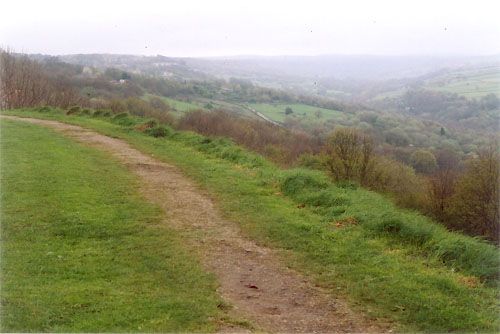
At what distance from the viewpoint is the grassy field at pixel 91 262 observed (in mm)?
5117

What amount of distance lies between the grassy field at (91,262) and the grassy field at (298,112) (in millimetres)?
40213

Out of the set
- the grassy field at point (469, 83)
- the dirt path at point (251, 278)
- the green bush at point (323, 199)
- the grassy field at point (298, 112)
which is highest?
the grassy field at point (469, 83)

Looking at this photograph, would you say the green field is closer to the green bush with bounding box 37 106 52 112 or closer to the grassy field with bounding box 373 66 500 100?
the grassy field with bounding box 373 66 500 100

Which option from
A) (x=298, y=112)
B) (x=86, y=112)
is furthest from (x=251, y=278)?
(x=298, y=112)

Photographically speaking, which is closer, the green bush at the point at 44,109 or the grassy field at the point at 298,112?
the green bush at the point at 44,109

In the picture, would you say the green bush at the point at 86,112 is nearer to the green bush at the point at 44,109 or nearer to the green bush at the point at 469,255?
the green bush at the point at 44,109

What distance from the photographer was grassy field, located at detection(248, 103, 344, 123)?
52800 mm

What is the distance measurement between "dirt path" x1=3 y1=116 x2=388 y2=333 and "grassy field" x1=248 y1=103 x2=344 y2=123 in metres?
40.3

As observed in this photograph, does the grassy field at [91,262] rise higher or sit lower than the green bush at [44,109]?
lower

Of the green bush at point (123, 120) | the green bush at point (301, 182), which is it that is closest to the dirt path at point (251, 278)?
the green bush at point (301, 182)

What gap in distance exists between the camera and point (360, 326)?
5.32m

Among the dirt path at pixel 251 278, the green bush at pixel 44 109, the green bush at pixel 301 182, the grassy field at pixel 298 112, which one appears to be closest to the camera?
the dirt path at pixel 251 278

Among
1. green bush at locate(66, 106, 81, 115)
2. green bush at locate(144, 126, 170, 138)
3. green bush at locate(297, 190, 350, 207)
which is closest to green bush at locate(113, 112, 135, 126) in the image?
green bush at locate(144, 126, 170, 138)

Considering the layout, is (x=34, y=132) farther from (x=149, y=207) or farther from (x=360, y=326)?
(x=360, y=326)
